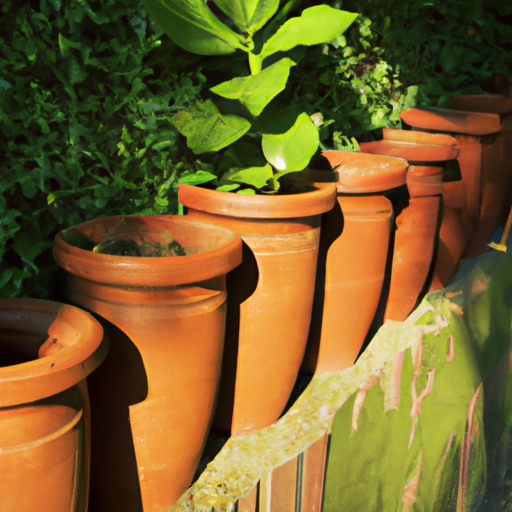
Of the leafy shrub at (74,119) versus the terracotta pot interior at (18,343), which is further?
the leafy shrub at (74,119)

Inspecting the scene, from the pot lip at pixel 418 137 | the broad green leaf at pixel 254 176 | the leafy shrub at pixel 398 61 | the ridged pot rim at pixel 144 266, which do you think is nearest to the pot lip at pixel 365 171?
the leafy shrub at pixel 398 61

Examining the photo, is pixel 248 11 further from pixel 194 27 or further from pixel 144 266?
pixel 144 266

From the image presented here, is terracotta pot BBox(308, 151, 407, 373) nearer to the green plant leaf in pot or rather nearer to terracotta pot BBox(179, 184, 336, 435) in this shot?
terracotta pot BBox(179, 184, 336, 435)

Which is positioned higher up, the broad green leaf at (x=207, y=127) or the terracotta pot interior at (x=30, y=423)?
the broad green leaf at (x=207, y=127)

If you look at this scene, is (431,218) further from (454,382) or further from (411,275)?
(454,382)

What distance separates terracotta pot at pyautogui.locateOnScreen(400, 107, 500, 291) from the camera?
2439 mm

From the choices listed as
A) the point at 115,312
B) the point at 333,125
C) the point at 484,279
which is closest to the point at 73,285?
the point at 115,312

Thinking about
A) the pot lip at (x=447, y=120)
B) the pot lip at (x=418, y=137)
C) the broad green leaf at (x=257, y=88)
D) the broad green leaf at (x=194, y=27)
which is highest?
the broad green leaf at (x=194, y=27)

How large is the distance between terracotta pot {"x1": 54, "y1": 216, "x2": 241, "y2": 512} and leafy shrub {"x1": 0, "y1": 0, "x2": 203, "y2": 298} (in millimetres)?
121

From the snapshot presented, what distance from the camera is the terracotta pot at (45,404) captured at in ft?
2.95

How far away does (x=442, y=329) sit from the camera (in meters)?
2.16

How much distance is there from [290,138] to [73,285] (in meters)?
0.70

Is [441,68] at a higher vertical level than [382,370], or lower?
higher

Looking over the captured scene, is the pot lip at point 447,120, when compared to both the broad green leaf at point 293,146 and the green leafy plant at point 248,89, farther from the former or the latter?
the broad green leaf at point 293,146
